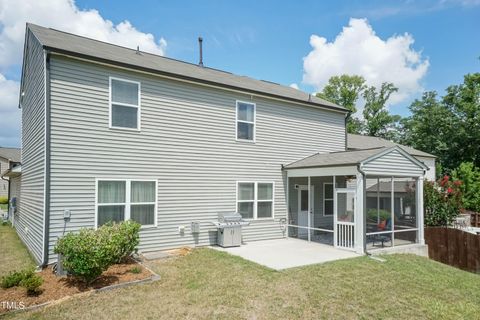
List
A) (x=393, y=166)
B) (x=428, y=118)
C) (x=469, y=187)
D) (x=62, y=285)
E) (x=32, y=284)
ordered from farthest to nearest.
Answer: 1. (x=428, y=118)
2. (x=469, y=187)
3. (x=393, y=166)
4. (x=62, y=285)
5. (x=32, y=284)

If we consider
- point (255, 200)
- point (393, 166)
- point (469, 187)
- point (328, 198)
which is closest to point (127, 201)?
point (255, 200)

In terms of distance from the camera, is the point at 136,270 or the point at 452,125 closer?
the point at 136,270

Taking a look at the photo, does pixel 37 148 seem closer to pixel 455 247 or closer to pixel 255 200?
pixel 255 200

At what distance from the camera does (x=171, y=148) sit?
9766mm

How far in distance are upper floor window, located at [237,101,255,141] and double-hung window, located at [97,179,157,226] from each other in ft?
12.5

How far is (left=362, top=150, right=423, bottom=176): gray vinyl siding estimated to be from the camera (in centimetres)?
986

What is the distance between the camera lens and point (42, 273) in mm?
7020

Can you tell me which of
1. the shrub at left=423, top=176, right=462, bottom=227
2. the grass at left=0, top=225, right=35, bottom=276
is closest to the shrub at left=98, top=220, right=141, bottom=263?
the grass at left=0, top=225, right=35, bottom=276

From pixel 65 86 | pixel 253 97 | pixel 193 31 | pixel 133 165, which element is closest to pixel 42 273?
pixel 133 165

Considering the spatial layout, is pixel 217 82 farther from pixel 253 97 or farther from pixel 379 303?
pixel 379 303

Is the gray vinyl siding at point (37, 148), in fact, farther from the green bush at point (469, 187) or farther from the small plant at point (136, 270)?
the green bush at point (469, 187)

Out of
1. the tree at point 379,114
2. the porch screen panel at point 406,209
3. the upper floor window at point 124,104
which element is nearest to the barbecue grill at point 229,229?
the upper floor window at point 124,104

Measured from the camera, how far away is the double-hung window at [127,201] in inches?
332

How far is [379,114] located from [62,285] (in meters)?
37.2
